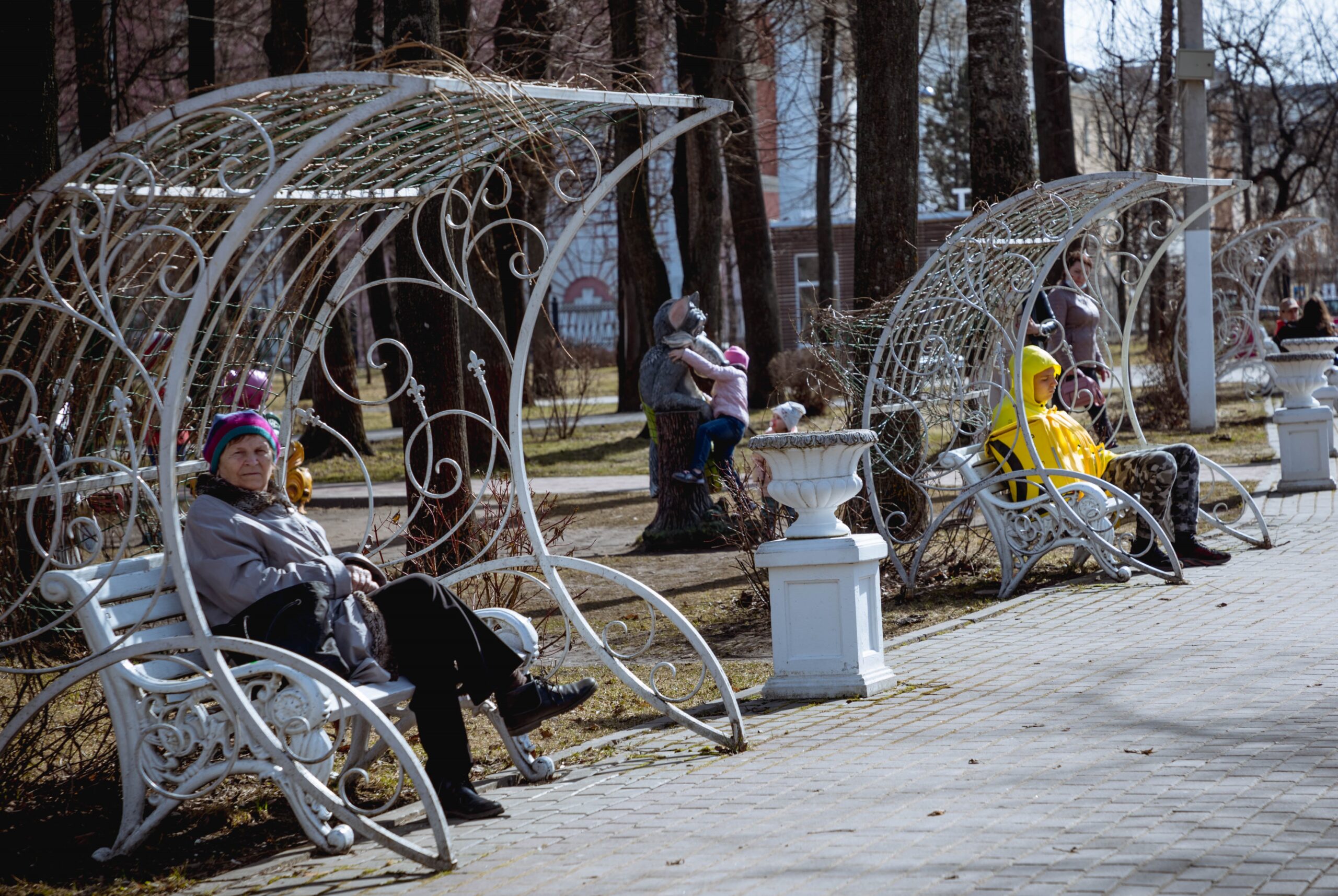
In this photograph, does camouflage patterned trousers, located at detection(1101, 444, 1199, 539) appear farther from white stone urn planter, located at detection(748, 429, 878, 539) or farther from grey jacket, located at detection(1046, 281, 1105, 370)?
white stone urn planter, located at detection(748, 429, 878, 539)

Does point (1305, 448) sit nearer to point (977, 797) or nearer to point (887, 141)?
point (887, 141)

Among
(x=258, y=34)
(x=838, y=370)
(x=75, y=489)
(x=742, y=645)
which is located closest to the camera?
(x=75, y=489)

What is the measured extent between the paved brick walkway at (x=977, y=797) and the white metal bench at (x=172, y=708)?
0.29m

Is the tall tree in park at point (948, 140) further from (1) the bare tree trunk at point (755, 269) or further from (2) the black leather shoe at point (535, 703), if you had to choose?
(2) the black leather shoe at point (535, 703)

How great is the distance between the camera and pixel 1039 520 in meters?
8.98

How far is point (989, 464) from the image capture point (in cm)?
927

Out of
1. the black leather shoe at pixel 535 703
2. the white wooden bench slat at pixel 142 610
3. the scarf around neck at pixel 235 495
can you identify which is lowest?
the black leather shoe at pixel 535 703

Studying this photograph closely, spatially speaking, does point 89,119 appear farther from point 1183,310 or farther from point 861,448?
point 1183,310

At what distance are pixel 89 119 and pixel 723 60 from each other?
705cm

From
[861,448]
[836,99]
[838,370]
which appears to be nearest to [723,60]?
[838,370]

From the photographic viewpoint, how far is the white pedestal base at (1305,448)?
12.9 meters

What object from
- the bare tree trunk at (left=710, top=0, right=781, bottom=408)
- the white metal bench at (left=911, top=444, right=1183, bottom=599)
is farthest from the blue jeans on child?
the bare tree trunk at (left=710, top=0, right=781, bottom=408)

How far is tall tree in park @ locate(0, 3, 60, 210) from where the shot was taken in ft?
19.9

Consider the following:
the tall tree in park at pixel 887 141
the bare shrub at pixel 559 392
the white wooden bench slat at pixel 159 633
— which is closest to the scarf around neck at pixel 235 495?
the white wooden bench slat at pixel 159 633
